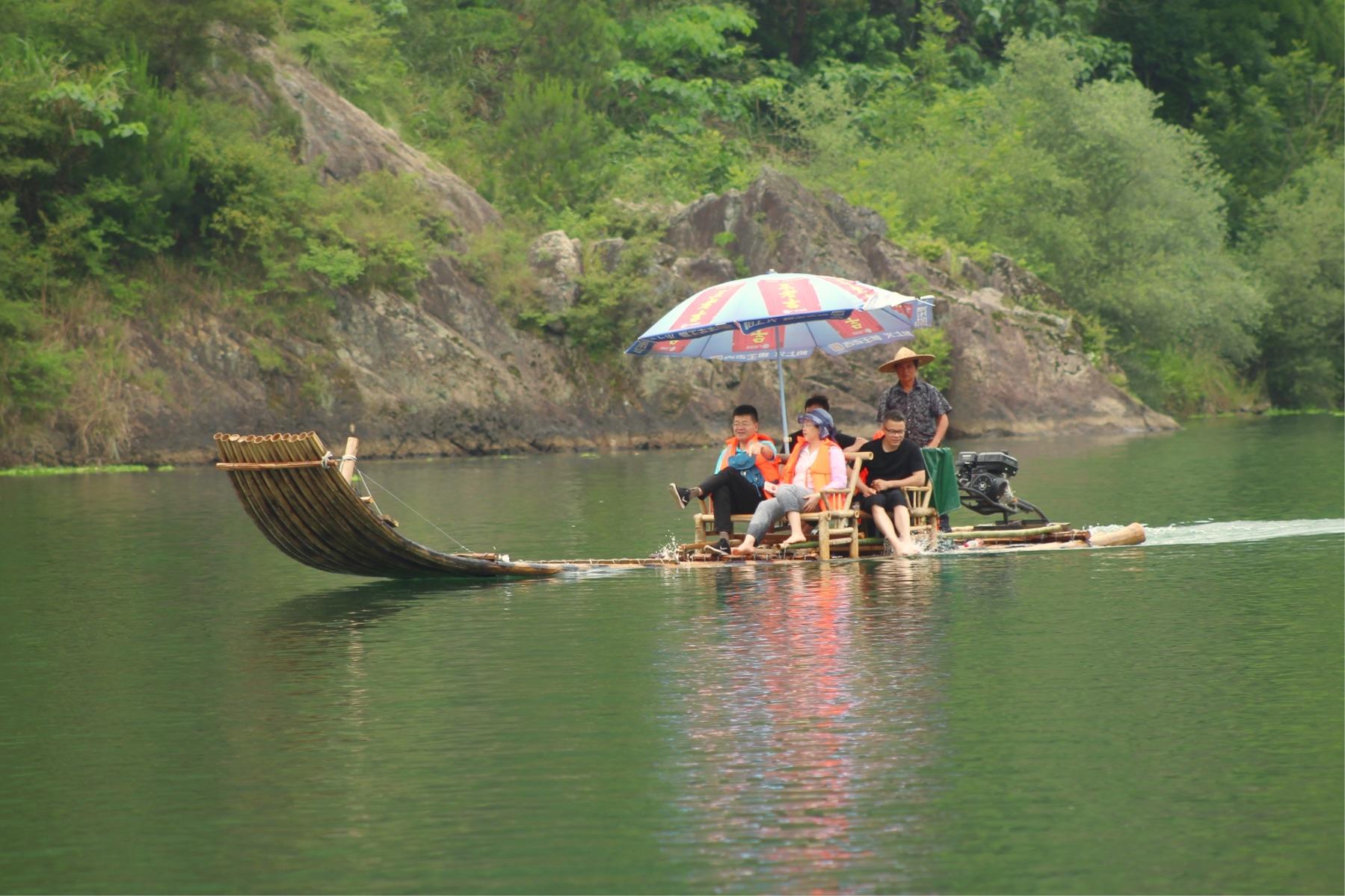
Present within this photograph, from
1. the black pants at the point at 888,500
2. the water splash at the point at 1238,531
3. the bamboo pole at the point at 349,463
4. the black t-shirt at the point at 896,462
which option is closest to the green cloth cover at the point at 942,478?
the black t-shirt at the point at 896,462

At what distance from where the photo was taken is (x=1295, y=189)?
69.4 metres

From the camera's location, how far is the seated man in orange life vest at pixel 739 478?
19297 mm

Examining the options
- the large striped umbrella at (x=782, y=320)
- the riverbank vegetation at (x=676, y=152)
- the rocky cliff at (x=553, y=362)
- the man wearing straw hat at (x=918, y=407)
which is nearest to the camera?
the large striped umbrella at (x=782, y=320)

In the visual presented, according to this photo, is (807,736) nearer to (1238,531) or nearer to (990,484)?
(990,484)

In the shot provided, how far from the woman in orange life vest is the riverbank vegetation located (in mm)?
26848

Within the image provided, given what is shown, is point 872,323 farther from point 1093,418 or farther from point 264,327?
point 1093,418

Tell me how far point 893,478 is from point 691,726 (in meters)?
8.40

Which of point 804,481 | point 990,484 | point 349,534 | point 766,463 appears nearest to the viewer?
point 349,534

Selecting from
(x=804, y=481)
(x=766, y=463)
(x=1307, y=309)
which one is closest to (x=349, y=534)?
(x=766, y=463)

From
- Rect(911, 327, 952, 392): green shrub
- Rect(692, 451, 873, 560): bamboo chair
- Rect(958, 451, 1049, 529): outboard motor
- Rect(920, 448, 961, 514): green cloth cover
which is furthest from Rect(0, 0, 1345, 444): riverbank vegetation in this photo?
Rect(920, 448, 961, 514): green cloth cover

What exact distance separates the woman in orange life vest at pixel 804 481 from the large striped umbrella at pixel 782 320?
752mm

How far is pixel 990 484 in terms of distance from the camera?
20.6m

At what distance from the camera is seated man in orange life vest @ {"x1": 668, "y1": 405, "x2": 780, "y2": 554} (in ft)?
63.3

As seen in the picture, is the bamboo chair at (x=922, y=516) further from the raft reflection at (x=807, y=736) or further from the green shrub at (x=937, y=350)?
the green shrub at (x=937, y=350)
